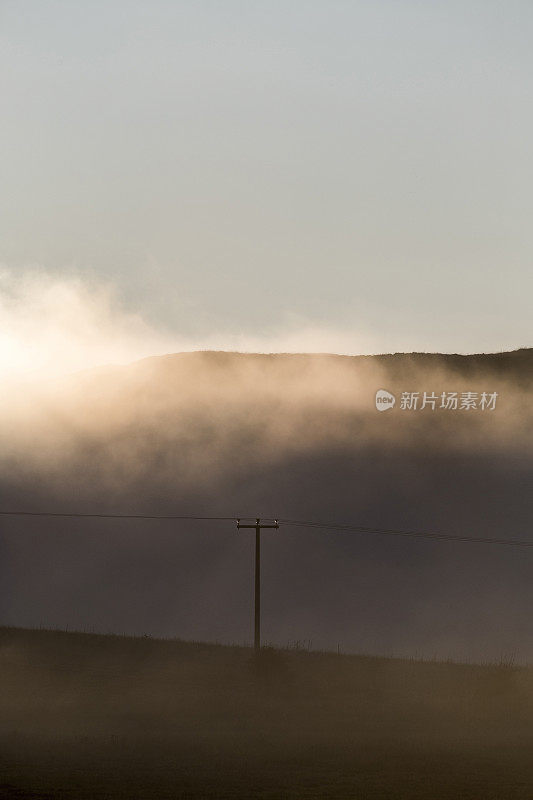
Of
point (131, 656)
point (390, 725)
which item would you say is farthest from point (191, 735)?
point (131, 656)

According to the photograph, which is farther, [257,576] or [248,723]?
[257,576]

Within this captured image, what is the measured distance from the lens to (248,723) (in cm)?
6738

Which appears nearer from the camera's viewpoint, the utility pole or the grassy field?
the grassy field

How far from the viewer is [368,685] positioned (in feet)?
288

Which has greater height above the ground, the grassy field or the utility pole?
the utility pole

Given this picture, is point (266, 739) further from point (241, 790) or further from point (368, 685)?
point (368, 685)

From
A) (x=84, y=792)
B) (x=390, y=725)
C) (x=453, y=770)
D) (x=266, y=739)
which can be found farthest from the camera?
(x=390, y=725)

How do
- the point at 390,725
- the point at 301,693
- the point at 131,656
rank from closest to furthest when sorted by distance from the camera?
the point at 390,725
the point at 301,693
the point at 131,656

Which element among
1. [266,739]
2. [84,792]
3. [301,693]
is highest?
[301,693]

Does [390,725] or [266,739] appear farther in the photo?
[390,725]

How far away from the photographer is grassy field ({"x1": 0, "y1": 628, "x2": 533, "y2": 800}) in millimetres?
44625

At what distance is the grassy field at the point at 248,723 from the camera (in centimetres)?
4462

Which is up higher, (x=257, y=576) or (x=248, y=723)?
(x=257, y=576)

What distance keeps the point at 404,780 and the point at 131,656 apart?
63304 mm
